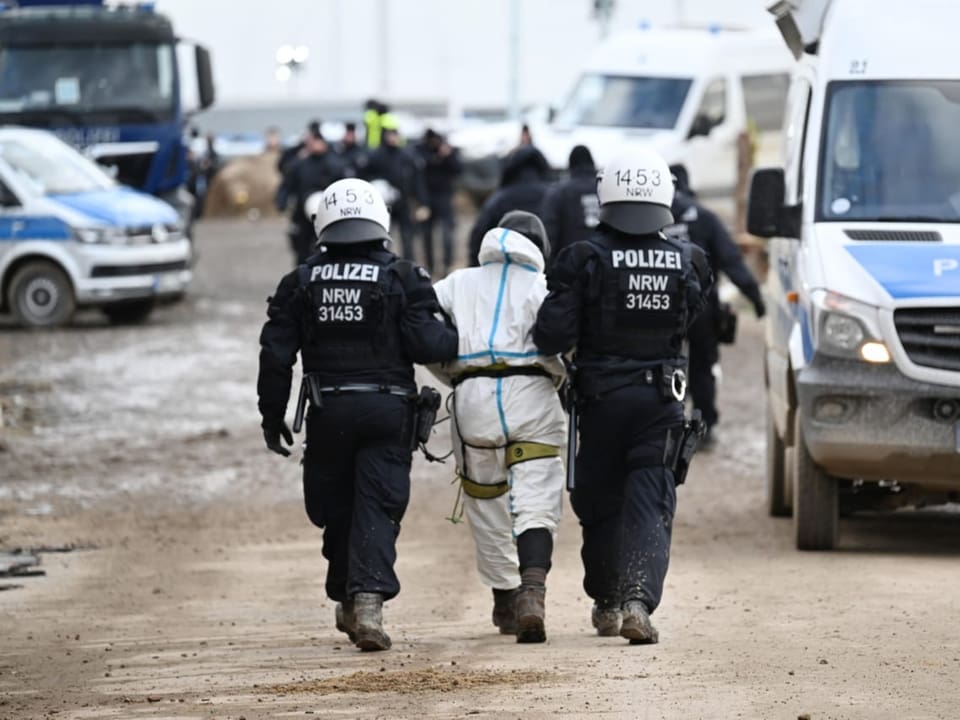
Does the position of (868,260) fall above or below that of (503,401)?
above

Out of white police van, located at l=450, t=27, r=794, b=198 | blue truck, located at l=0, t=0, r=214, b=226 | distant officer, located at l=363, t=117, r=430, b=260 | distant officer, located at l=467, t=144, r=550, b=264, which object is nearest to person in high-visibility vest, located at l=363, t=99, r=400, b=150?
distant officer, located at l=363, t=117, r=430, b=260

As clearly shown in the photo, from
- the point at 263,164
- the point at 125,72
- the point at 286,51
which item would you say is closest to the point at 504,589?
the point at 286,51

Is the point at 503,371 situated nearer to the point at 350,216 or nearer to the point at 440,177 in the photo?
the point at 350,216

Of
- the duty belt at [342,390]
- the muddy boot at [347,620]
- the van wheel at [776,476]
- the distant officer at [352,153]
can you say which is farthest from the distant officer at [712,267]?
the distant officer at [352,153]

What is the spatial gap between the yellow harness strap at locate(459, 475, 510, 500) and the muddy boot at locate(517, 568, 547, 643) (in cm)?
34

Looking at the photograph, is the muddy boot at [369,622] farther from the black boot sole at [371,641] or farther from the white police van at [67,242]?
the white police van at [67,242]

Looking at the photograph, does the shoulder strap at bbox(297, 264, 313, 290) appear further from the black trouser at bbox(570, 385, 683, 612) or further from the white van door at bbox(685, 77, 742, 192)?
the white van door at bbox(685, 77, 742, 192)

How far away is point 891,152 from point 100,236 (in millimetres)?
12451

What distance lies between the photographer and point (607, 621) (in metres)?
8.56

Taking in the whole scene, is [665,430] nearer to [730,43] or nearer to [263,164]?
[730,43]

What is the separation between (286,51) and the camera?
18.8 m

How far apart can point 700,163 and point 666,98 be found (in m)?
1.03

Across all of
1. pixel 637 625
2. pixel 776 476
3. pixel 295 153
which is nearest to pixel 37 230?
pixel 295 153

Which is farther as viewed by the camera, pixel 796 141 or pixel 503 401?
pixel 796 141
